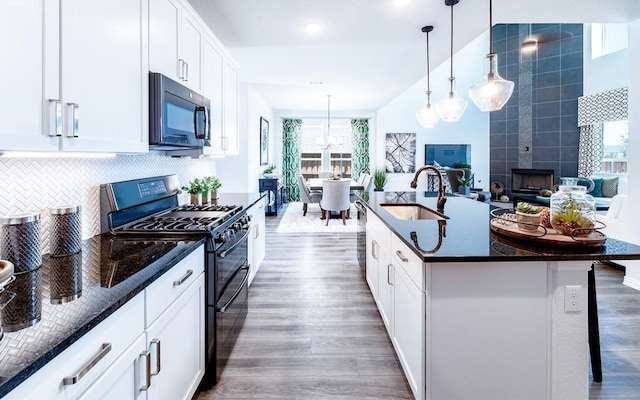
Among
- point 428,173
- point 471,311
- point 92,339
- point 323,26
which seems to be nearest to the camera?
point 92,339

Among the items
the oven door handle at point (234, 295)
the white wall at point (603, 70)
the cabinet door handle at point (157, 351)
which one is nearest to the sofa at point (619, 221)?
the oven door handle at point (234, 295)

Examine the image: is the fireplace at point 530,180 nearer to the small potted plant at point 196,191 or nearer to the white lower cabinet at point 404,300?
the white lower cabinet at point 404,300

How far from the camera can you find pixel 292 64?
15.9 feet

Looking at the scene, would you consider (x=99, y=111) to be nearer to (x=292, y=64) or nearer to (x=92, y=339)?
(x=92, y=339)

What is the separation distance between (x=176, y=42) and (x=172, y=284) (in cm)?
151

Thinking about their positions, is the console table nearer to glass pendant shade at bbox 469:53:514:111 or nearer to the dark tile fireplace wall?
glass pendant shade at bbox 469:53:514:111

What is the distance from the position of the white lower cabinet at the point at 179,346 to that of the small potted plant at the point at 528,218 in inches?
65.0

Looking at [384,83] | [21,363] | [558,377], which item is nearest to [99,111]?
[21,363]

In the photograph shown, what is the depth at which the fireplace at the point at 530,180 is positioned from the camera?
8.22m

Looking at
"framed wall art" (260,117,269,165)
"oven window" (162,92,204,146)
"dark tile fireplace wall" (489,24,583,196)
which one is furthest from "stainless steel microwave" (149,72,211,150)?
"dark tile fireplace wall" (489,24,583,196)

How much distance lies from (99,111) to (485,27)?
11.3 ft

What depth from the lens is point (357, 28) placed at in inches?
136

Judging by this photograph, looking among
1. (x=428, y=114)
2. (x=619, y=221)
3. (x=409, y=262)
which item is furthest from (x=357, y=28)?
(x=619, y=221)

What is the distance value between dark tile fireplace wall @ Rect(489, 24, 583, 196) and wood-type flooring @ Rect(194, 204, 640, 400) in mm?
5001
